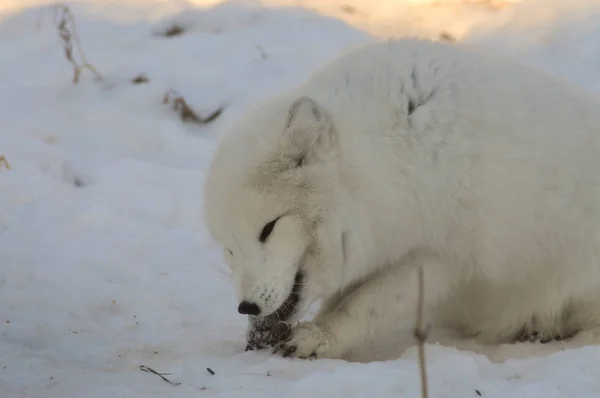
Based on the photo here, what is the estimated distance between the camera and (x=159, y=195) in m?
4.97

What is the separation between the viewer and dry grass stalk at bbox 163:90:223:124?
242 inches

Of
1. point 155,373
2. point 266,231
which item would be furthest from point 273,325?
point 155,373

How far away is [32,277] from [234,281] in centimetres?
129

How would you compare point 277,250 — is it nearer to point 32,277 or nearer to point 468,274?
point 468,274

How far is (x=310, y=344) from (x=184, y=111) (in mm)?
3437

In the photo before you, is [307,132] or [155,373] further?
[307,132]

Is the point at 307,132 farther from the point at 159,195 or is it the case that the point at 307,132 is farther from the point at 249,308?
the point at 159,195

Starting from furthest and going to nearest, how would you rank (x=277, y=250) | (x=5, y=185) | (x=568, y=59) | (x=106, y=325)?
(x=568, y=59)
(x=5, y=185)
(x=106, y=325)
(x=277, y=250)

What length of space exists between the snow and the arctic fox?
0.25 meters

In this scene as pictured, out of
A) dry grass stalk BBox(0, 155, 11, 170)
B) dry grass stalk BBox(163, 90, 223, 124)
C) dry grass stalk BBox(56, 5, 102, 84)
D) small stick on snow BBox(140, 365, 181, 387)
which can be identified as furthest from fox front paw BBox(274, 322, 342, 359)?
Answer: dry grass stalk BBox(56, 5, 102, 84)

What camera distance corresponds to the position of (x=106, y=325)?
11.3 feet

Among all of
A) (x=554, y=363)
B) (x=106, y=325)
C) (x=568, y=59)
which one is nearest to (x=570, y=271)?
(x=554, y=363)

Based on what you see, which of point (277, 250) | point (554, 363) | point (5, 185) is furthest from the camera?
point (5, 185)

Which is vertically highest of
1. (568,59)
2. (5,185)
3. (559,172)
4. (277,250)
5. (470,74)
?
(470,74)
